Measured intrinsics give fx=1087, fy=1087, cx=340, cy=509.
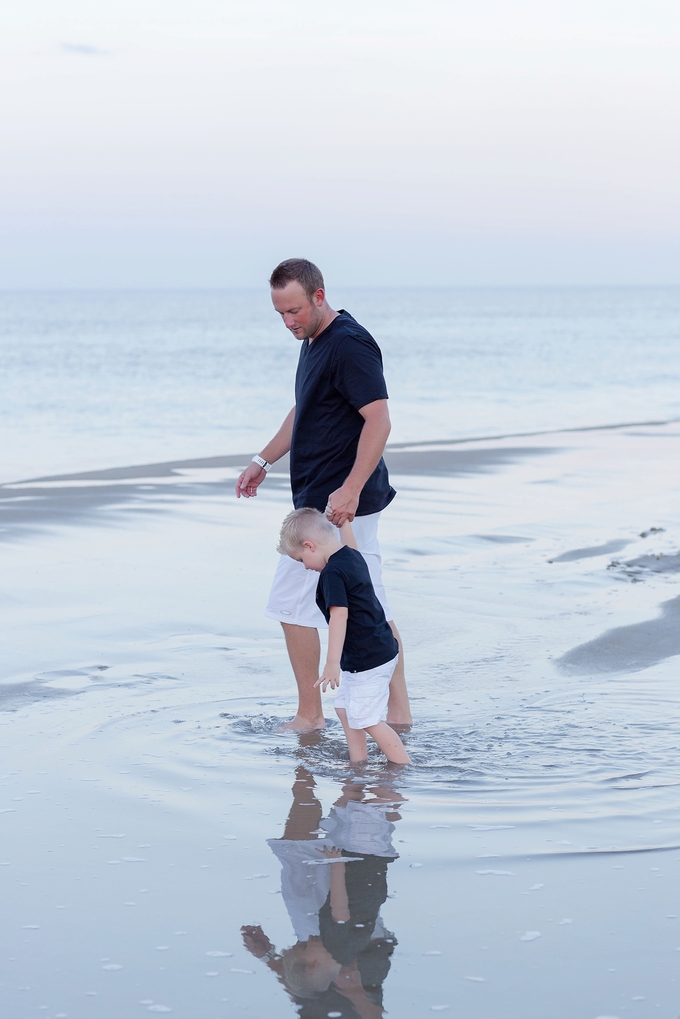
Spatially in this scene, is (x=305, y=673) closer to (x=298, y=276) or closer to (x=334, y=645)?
(x=334, y=645)

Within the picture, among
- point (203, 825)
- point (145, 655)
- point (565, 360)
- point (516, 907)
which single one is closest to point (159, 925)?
point (203, 825)

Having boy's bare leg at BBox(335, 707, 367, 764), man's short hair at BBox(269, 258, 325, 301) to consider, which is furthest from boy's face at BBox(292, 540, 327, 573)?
man's short hair at BBox(269, 258, 325, 301)

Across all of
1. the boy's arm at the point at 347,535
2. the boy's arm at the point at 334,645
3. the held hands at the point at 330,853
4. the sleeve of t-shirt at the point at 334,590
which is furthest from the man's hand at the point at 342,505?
the held hands at the point at 330,853

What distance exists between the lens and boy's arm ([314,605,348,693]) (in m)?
3.78

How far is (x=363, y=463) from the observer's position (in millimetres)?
4180

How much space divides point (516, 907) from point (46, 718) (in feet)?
7.94

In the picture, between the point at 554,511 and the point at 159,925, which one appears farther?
the point at 554,511

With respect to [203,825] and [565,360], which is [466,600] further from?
[565,360]

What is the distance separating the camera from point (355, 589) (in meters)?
4.00

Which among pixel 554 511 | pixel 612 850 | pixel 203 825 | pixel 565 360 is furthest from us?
pixel 565 360

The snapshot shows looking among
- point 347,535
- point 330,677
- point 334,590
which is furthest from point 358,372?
point 330,677

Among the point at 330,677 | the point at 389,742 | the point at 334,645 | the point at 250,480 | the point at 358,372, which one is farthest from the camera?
the point at 250,480

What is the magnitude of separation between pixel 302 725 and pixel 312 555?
938 millimetres

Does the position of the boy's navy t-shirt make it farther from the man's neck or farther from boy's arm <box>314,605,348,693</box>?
the man's neck
